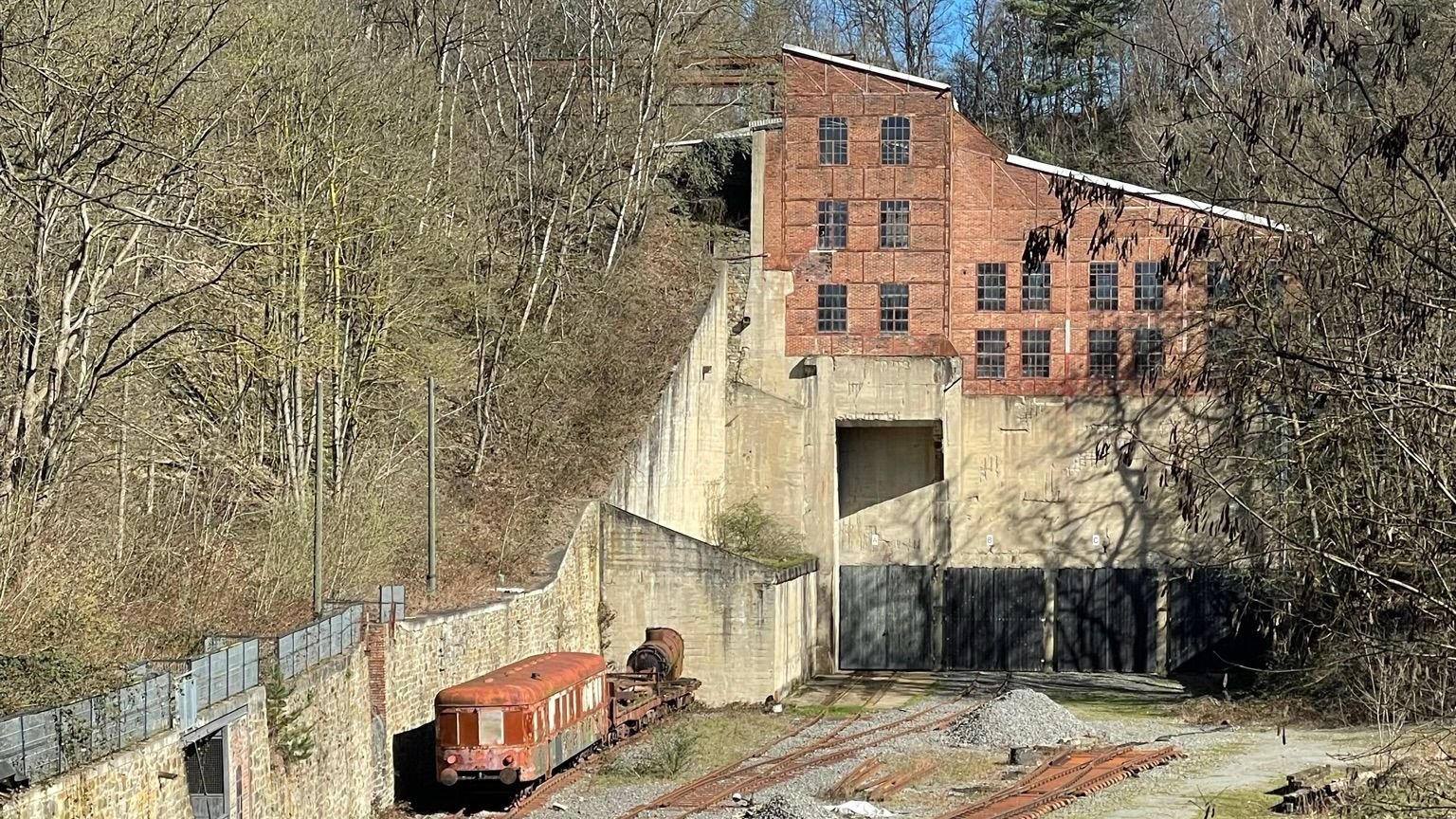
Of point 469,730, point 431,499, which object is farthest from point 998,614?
point 469,730

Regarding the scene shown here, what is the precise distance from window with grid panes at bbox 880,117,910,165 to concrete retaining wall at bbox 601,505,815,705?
1298 cm

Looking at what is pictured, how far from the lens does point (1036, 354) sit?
43.5 m

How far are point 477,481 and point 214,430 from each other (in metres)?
8.22

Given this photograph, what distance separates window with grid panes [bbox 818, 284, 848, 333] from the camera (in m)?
43.9

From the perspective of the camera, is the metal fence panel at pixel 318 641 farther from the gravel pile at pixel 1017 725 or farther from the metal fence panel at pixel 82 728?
the gravel pile at pixel 1017 725

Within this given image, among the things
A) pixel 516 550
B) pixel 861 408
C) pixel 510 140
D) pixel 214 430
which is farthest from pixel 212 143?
pixel 861 408

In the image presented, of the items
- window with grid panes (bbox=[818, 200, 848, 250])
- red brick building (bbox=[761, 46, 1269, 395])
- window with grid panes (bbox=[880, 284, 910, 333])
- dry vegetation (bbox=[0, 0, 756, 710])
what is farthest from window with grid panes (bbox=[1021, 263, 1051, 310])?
dry vegetation (bbox=[0, 0, 756, 710])

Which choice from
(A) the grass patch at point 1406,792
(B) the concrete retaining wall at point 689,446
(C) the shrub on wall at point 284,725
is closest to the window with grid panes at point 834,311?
(B) the concrete retaining wall at point 689,446

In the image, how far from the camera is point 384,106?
104 ft

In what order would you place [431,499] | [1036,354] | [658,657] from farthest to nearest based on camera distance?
Result: [1036,354] < [658,657] < [431,499]

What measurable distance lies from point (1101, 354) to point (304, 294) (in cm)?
2192

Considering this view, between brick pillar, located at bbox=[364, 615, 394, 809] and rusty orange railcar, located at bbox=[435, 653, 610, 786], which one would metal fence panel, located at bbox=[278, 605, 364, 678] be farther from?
rusty orange railcar, located at bbox=[435, 653, 610, 786]

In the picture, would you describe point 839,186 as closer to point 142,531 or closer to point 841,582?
point 841,582

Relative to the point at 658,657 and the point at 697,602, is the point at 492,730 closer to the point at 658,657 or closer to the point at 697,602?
the point at 658,657
